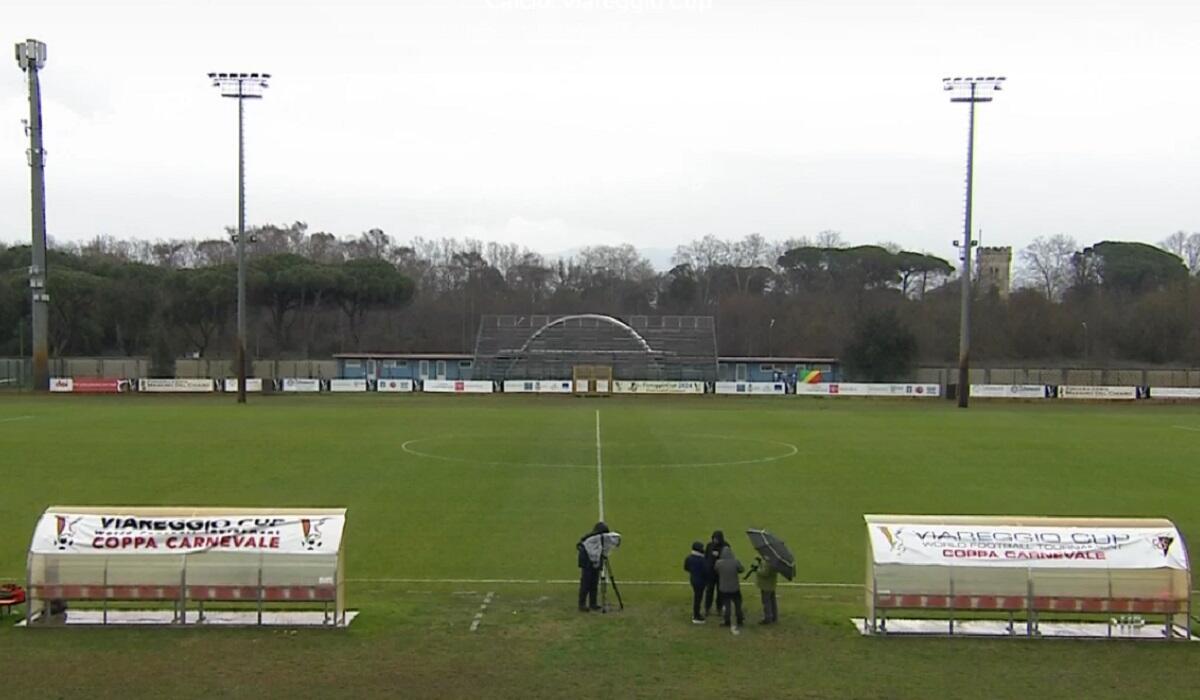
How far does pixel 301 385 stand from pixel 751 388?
3221 cm

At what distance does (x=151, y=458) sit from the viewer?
110 ft

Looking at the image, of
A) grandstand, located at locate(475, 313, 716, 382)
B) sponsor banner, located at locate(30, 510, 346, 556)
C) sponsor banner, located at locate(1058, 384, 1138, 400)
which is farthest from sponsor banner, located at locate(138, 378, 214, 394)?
sponsor banner, located at locate(30, 510, 346, 556)

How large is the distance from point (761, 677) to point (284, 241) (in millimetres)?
150492

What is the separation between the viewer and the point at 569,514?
2394cm

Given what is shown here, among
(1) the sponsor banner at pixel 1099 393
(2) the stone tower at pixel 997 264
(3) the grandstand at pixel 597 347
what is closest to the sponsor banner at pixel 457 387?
(3) the grandstand at pixel 597 347

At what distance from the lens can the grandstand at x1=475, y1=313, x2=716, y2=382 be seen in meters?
94.6

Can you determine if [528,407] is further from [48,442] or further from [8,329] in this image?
[8,329]

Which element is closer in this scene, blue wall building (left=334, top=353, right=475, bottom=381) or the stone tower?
blue wall building (left=334, top=353, right=475, bottom=381)

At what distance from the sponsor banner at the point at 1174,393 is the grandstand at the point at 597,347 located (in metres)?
33.8

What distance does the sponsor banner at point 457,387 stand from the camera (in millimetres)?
77000

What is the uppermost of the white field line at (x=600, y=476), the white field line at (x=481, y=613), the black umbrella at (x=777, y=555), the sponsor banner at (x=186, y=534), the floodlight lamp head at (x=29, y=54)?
the floodlight lamp head at (x=29, y=54)

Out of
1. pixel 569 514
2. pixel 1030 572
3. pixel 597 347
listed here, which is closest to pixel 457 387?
pixel 597 347

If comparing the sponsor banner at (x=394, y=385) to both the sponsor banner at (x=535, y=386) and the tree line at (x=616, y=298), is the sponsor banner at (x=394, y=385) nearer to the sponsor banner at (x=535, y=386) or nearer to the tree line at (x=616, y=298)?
the sponsor banner at (x=535, y=386)

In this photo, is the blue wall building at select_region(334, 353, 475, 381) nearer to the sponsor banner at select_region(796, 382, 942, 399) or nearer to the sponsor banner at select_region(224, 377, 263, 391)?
the sponsor banner at select_region(224, 377, 263, 391)
